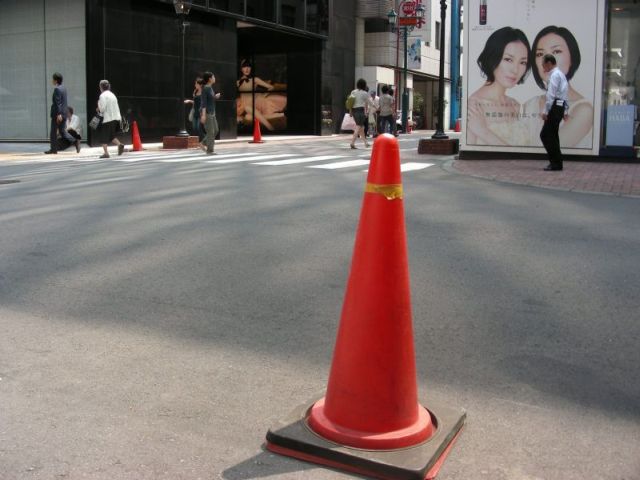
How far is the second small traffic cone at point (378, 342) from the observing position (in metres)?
2.80

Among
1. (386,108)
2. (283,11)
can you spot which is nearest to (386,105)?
(386,108)

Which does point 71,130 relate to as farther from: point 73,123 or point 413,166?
point 413,166

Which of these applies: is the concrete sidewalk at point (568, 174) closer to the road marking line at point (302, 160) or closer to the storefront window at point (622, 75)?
the storefront window at point (622, 75)

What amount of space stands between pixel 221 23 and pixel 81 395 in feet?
82.5

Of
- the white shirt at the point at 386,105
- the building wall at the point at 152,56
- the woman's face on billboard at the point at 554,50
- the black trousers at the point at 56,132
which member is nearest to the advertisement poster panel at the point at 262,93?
the building wall at the point at 152,56

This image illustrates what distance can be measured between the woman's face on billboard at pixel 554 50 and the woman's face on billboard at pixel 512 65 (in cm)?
26

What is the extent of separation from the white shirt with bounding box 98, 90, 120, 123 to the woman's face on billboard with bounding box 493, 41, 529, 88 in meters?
8.08

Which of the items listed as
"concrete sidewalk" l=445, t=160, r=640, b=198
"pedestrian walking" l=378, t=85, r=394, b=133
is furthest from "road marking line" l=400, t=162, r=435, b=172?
"pedestrian walking" l=378, t=85, r=394, b=133

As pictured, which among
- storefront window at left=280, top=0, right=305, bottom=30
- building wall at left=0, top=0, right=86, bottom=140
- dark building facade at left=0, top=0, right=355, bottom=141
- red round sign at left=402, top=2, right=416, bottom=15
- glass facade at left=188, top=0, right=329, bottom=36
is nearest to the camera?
dark building facade at left=0, top=0, right=355, bottom=141

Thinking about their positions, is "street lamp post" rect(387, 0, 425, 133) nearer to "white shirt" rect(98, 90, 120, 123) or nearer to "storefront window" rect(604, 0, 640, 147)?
"white shirt" rect(98, 90, 120, 123)

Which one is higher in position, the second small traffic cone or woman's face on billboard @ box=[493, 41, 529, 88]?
woman's face on billboard @ box=[493, 41, 529, 88]

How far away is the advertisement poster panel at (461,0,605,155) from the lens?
47.3ft

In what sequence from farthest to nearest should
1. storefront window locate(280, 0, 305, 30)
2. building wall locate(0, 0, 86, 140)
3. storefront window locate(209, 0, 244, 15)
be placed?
storefront window locate(280, 0, 305, 30) → storefront window locate(209, 0, 244, 15) → building wall locate(0, 0, 86, 140)

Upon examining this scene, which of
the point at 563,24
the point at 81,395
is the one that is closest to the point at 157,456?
the point at 81,395
